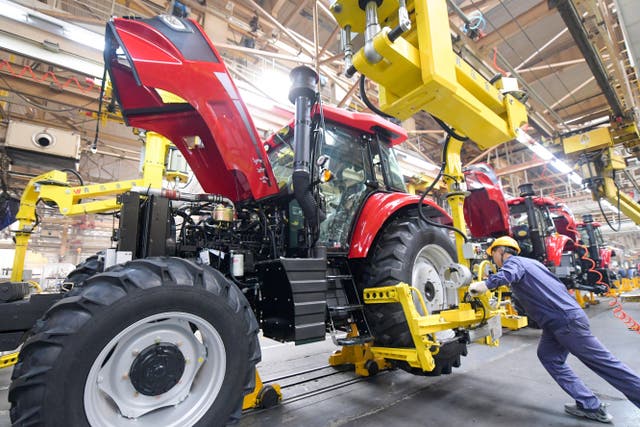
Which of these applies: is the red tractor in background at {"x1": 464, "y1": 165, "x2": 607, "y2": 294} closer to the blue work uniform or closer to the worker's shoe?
the blue work uniform

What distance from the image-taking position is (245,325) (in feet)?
5.75

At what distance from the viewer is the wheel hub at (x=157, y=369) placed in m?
1.55

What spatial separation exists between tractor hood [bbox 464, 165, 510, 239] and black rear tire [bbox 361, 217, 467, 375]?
9.89 ft

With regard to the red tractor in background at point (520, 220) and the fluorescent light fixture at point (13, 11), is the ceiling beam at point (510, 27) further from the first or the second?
the fluorescent light fixture at point (13, 11)

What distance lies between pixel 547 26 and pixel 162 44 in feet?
29.0

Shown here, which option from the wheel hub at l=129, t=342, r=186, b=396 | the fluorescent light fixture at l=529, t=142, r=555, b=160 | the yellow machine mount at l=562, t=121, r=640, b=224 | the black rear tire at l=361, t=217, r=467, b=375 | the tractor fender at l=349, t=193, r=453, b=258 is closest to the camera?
the wheel hub at l=129, t=342, r=186, b=396

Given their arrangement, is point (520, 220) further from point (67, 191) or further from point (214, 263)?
point (67, 191)

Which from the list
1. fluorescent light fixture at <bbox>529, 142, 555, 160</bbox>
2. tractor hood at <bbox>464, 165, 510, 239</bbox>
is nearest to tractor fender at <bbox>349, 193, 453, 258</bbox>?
tractor hood at <bbox>464, 165, 510, 239</bbox>

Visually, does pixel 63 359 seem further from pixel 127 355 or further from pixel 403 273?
pixel 403 273

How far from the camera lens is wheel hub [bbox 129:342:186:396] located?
1555mm

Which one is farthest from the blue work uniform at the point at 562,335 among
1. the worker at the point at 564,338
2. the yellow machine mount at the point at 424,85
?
the yellow machine mount at the point at 424,85

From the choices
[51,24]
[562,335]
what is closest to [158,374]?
[562,335]

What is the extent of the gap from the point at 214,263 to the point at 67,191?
12.5 ft

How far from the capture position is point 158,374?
5.25 ft
